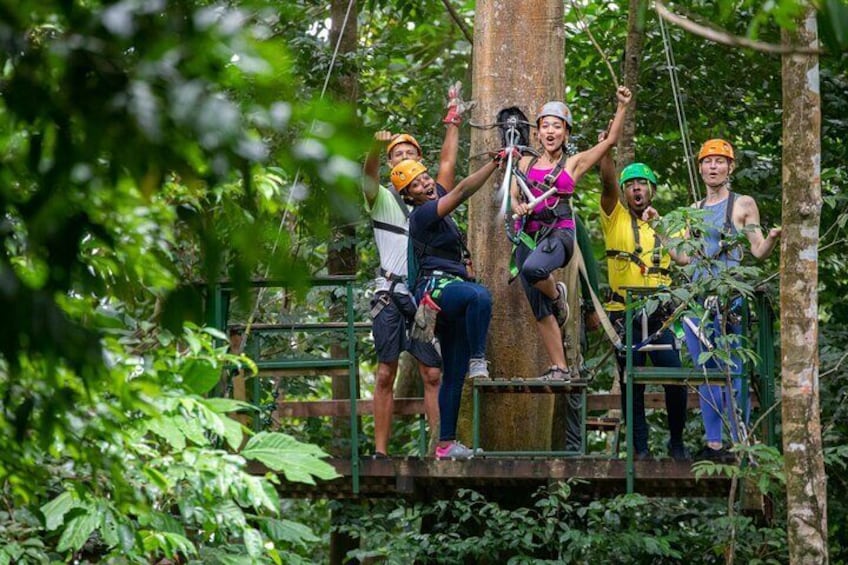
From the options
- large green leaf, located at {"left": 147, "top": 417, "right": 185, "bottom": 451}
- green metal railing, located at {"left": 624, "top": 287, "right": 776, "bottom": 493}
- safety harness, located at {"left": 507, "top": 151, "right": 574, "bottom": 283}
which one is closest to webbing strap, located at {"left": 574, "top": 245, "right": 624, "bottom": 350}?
green metal railing, located at {"left": 624, "top": 287, "right": 776, "bottom": 493}

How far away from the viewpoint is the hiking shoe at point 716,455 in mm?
7602

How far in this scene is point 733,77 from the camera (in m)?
11.3

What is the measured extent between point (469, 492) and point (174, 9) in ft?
20.3

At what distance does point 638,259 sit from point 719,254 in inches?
19.1

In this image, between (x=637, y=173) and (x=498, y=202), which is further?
(x=498, y=202)

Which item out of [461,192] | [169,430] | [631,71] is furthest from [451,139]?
[631,71]

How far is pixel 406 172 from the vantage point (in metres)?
7.67

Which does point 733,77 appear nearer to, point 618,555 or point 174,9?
point 618,555

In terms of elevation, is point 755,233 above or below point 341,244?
below

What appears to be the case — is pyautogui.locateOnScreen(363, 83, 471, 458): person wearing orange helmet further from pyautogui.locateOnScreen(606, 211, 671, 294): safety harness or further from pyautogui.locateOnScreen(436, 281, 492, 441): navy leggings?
pyautogui.locateOnScreen(606, 211, 671, 294): safety harness

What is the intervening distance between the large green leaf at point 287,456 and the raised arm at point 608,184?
8.18 feet

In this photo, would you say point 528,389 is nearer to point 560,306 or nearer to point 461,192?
point 560,306

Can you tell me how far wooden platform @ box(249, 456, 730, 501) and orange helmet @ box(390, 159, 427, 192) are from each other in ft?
4.47

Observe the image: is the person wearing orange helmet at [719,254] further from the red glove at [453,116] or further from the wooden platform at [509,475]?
the red glove at [453,116]
